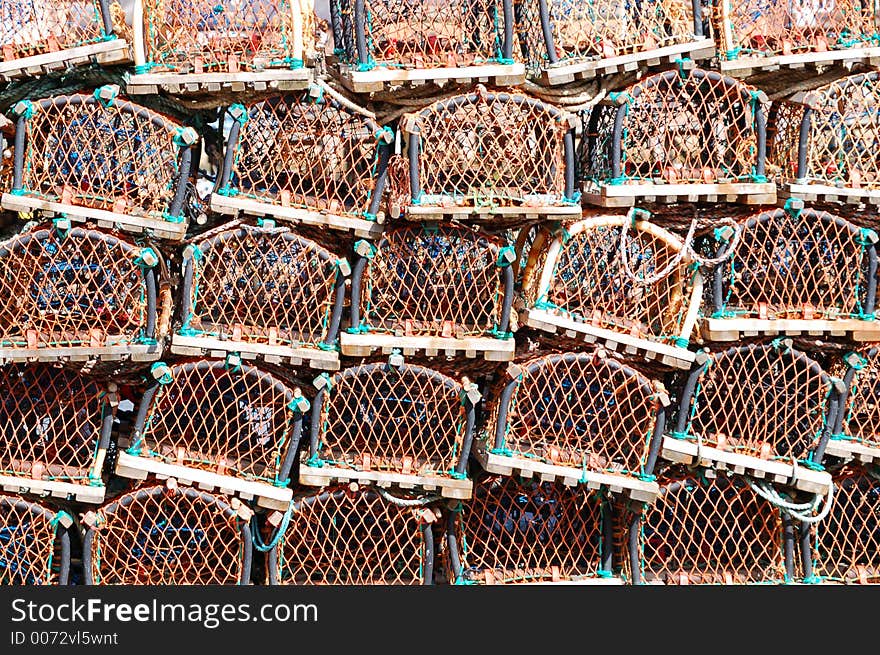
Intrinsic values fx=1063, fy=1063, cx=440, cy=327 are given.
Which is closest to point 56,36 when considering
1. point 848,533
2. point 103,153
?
point 103,153

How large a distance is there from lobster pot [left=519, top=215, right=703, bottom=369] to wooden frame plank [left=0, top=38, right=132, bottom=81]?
6.46 ft

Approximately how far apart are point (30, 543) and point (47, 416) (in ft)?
1.82

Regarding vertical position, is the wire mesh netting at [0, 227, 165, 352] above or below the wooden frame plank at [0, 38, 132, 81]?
below

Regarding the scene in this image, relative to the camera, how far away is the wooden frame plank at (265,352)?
14.9 feet

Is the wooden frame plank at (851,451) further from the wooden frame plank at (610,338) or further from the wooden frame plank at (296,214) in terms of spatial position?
the wooden frame plank at (296,214)

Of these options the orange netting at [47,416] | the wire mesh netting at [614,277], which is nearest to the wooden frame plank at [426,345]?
the wire mesh netting at [614,277]

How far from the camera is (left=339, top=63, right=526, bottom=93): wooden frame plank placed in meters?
4.47

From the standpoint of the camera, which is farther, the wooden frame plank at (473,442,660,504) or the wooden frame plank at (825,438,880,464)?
the wooden frame plank at (825,438,880,464)

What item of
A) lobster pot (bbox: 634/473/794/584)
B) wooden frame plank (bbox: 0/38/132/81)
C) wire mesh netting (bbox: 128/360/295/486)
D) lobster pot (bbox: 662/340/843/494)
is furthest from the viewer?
lobster pot (bbox: 634/473/794/584)

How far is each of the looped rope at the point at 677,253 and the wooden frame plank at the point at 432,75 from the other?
79 cm

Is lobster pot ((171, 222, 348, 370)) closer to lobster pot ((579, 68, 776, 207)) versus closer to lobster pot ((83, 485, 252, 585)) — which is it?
lobster pot ((83, 485, 252, 585))

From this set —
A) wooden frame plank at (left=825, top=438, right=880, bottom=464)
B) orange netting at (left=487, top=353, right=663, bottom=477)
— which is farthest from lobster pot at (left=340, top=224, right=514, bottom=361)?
wooden frame plank at (left=825, top=438, right=880, bottom=464)

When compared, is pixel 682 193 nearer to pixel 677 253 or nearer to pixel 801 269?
pixel 677 253

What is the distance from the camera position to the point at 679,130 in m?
4.80
